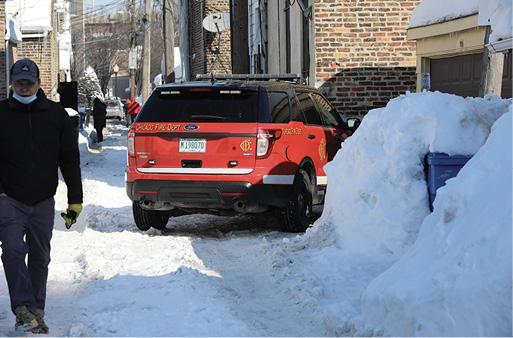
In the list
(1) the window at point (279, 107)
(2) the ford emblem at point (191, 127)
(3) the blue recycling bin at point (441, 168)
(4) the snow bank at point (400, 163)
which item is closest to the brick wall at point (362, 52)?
(1) the window at point (279, 107)

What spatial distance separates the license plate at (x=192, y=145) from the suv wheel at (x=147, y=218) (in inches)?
37.9

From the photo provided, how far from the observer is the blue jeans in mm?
5715

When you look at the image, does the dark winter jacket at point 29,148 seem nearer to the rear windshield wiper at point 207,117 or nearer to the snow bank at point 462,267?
the snow bank at point 462,267

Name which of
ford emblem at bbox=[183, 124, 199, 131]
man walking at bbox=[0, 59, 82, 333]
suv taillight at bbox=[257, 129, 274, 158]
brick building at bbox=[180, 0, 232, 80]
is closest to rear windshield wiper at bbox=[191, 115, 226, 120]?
ford emblem at bbox=[183, 124, 199, 131]

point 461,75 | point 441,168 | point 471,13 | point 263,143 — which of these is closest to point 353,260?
point 441,168

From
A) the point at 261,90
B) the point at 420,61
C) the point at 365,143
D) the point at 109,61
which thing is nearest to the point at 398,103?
the point at 365,143

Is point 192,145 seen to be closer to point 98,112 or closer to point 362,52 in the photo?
point 362,52

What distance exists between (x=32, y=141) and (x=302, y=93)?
5.15 m

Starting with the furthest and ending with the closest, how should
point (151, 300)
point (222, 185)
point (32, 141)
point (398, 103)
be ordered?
point (222, 185), point (398, 103), point (151, 300), point (32, 141)

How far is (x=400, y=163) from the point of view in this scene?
24.7 feet

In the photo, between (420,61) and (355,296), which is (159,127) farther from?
(420,61)

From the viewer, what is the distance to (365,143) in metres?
8.09

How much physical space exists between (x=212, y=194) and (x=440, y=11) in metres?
6.71

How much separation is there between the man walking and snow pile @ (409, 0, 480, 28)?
858 cm
